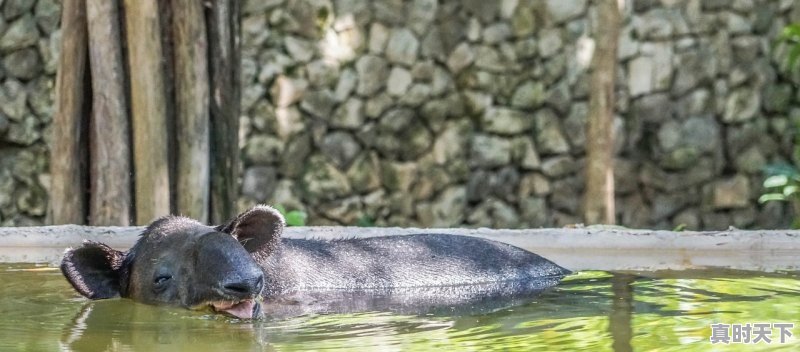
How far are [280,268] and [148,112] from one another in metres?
2.19

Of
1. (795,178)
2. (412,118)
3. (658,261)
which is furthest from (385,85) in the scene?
(658,261)

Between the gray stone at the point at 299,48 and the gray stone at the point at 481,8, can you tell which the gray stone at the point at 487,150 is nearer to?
the gray stone at the point at 481,8

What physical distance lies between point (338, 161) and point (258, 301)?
6.55 metres

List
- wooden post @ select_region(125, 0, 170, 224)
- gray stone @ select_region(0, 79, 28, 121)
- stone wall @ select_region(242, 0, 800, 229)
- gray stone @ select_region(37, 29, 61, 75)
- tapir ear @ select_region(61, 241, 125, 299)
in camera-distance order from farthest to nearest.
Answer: stone wall @ select_region(242, 0, 800, 229)
gray stone @ select_region(0, 79, 28, 121)
gray stone @ select_region(37, 29, 61, 75)
wooden post @ select_region(125, 0, 170, 224)
tapir ear @ select_region(61, 241, 125, 299)

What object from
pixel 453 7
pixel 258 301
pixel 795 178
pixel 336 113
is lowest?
pixel 258 301

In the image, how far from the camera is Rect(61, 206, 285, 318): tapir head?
4.73m

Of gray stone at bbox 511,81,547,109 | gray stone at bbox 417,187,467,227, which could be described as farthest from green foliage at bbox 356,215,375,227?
gray stone at bbox 511,81,547,109

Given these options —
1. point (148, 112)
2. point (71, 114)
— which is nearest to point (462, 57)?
point (148, 112)

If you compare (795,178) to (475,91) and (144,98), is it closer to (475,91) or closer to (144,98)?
(475,91)

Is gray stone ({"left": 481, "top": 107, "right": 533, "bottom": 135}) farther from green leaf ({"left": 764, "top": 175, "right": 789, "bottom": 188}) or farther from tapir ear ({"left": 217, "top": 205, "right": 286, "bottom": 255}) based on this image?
tapir ear ({"left": 217, "top": 205, "right": 286, "bottom": 255})

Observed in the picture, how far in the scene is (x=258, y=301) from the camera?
5.00 meters

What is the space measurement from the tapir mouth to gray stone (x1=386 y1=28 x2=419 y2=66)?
6.87 meters

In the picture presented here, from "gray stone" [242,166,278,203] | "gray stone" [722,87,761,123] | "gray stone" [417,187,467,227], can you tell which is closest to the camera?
"gray stone" [242,166,278,203]

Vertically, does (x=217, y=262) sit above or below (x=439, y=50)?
below
